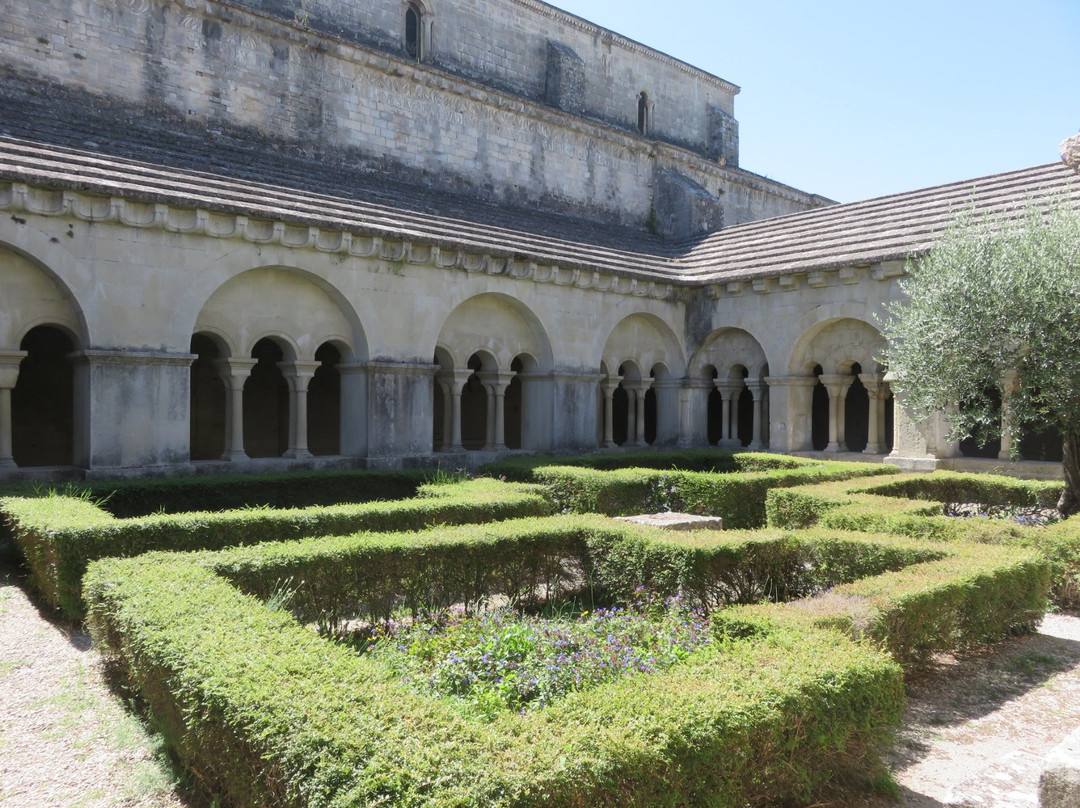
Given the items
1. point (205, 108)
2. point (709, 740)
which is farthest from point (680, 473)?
point (205, 108)

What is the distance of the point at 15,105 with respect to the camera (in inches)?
460

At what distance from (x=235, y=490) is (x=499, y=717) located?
7114 millimetres

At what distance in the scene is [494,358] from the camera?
15023mm

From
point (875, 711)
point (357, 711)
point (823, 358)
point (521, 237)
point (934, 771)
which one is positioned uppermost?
point (521, 237)

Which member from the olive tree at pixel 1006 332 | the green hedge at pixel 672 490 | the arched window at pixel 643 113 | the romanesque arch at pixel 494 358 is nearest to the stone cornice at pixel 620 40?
the arched window at pixel 643 113

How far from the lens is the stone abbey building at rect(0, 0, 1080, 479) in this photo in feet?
34.4

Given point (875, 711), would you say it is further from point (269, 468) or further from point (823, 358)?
point (823, 358)

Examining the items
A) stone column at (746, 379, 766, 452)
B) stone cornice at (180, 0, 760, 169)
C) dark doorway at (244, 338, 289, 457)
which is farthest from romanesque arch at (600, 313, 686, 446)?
dark doorway at (244, 338, 289, 457)

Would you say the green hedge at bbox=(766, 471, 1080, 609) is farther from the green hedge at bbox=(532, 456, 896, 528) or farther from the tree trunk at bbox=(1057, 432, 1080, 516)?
the green hedge at bbox=(532, 456, 896, 528)

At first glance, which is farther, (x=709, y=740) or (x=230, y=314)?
(x=230, y=314)

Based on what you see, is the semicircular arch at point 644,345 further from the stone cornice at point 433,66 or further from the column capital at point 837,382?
the stone cornice at point 433,66

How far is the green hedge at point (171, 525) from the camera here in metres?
6.36

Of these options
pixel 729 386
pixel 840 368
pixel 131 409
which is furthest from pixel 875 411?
pixel 131 409

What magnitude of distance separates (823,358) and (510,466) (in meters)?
7.29
